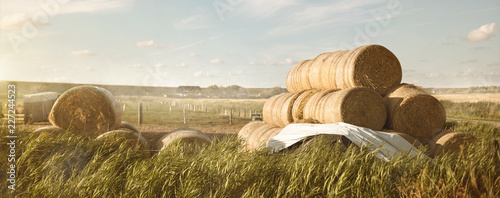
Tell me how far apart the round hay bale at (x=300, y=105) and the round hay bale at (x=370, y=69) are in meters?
0.76

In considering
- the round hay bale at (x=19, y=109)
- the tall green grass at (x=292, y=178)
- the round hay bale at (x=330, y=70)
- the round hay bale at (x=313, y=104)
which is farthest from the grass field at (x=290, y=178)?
the round hay bale at (x=19, y=109)

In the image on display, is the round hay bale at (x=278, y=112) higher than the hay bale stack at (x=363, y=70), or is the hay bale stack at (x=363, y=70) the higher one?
the hay bale stack at (x=363, y=70)

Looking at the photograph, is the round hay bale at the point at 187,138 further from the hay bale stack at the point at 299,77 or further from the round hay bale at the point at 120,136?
the hay bale stack at the point at 299,77

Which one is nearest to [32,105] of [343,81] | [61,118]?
[61,118]

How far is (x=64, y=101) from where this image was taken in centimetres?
1011

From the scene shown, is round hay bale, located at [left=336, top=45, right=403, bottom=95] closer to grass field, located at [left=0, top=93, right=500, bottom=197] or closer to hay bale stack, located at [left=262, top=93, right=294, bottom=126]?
hay bale stack, located at [left=262, top=93, right=294, bottom=126]

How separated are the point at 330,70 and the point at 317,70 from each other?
2.25ft

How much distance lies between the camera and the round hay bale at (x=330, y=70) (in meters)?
9.14

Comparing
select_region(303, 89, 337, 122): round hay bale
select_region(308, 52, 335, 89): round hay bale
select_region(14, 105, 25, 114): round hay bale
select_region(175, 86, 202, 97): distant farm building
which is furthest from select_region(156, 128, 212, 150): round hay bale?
select_region(175, 86, 202, 97): distant farm building

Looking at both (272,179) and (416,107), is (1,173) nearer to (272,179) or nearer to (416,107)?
(272,179)

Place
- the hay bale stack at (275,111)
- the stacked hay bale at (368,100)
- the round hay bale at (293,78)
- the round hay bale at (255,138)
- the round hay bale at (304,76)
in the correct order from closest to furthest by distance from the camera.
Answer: the stacked hay bale at (368,100), the round hay bale at (255,138), the hay bale stack at (275,111), the round hay bale at (304,76), the round hay bale at (293,78)

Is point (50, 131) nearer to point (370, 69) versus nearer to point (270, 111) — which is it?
point (270, 111)

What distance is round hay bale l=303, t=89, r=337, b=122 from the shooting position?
8537 mm

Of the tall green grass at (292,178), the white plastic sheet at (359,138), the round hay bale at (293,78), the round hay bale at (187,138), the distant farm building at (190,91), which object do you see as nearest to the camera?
the tall green grass at (292,178)
